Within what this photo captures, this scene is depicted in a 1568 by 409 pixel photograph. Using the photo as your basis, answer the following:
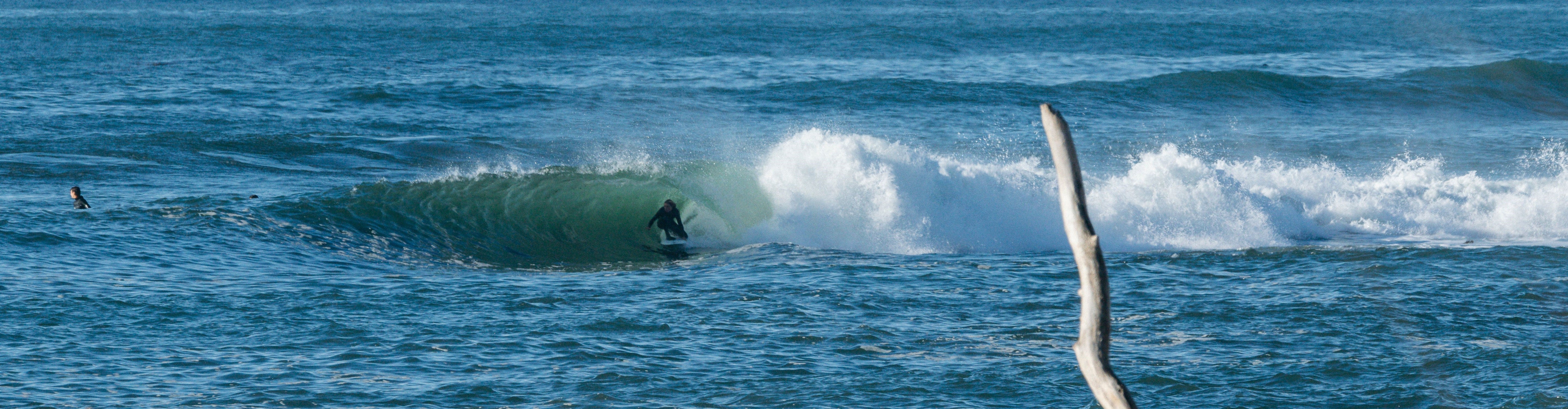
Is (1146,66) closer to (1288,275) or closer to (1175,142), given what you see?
(1175,142)

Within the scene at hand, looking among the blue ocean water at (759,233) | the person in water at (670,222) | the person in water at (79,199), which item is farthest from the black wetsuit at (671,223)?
the person in water at (79,199)

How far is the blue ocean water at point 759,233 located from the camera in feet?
32.2

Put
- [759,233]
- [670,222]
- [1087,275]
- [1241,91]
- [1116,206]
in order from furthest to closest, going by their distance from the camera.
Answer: [1241,91] → [1116,206] → [759,233] → [670,222] → [1087,275]

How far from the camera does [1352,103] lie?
35.7 meters

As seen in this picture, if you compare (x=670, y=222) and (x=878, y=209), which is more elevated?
(x=878, y=209)

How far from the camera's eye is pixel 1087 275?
3.85 metres

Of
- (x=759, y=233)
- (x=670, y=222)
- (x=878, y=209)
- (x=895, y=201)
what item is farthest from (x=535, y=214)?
(x=895, y=201)

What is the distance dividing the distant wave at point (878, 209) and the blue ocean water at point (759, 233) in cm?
8

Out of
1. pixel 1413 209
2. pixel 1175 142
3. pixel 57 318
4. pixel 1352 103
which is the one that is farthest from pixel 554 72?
pixel 57 318

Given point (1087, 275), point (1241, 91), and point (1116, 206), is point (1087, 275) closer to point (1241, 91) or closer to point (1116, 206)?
point (1116, 206)

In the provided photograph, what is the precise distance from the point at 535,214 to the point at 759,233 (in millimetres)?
3375

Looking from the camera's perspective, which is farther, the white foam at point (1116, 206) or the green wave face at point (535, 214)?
the white foam at point (1116, 206)

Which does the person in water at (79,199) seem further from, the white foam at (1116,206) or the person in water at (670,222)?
the white foam at (1116,206)

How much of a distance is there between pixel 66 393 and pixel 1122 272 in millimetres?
9999
